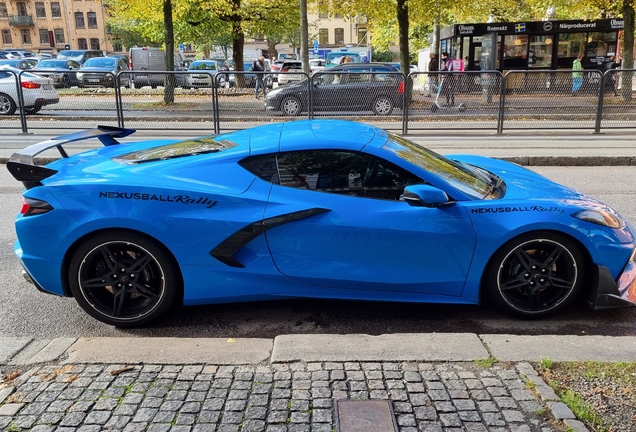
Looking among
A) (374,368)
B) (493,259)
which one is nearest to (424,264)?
(493,259)

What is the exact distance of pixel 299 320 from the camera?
4066 mm

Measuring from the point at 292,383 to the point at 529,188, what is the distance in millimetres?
2335

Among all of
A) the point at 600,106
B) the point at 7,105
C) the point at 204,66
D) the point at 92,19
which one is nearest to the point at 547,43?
the point at 600,106

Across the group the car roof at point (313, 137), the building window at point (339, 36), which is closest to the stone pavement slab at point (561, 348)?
the car roof at point (313, 137)

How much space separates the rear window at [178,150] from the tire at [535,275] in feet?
6.77

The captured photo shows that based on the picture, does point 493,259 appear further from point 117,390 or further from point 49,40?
point 49,40

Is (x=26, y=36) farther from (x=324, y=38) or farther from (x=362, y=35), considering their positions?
(x=362, y=35)

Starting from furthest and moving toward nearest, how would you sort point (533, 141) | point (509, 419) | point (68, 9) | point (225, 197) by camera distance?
point (68, 9) → point (533, 141) → point (225, 197) → point (509, 419)

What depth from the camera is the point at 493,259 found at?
149 inches

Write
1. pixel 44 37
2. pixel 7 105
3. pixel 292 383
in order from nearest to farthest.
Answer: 1. pixel 292 383
2. pixel 7 105
3. pixel 44 37

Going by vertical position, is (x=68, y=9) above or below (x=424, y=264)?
above

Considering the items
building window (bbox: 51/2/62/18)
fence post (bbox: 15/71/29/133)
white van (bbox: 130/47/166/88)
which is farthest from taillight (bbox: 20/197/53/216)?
building window (bbox: 51/2/62/18)

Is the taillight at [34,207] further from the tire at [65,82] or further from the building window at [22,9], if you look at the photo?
the building window at [22,9]

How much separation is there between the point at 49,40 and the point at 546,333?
7522 centimetres
